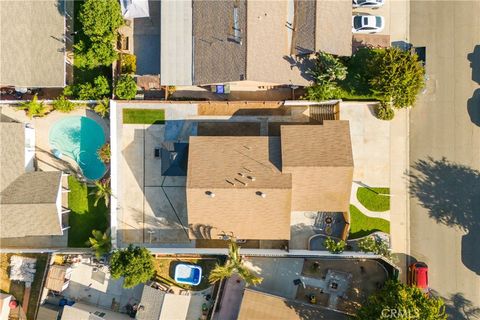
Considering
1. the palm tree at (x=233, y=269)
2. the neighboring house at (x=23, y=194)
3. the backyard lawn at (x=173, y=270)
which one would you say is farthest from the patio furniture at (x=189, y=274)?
the neighboring house at (x=23, y=194)

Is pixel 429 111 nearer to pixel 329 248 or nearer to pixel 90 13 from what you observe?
pixel 329 248

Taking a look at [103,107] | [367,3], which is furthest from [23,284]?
[367,3]

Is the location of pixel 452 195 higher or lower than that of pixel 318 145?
lower

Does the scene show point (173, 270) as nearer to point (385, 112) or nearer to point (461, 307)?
point (385, 112)

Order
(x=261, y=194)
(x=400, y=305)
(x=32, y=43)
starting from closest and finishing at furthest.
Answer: (x=400, y=305) < (x=261, y=194) < (x=32, y=43)

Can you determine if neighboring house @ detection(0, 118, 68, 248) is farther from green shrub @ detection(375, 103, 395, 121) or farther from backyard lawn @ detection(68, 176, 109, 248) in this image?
green shrub @ detection(375, 103, 395, 121)

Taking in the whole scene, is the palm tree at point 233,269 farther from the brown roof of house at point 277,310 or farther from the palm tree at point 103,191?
the palm tree at point 103,191

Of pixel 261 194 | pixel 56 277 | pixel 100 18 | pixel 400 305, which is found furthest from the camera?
pixel 56 277
